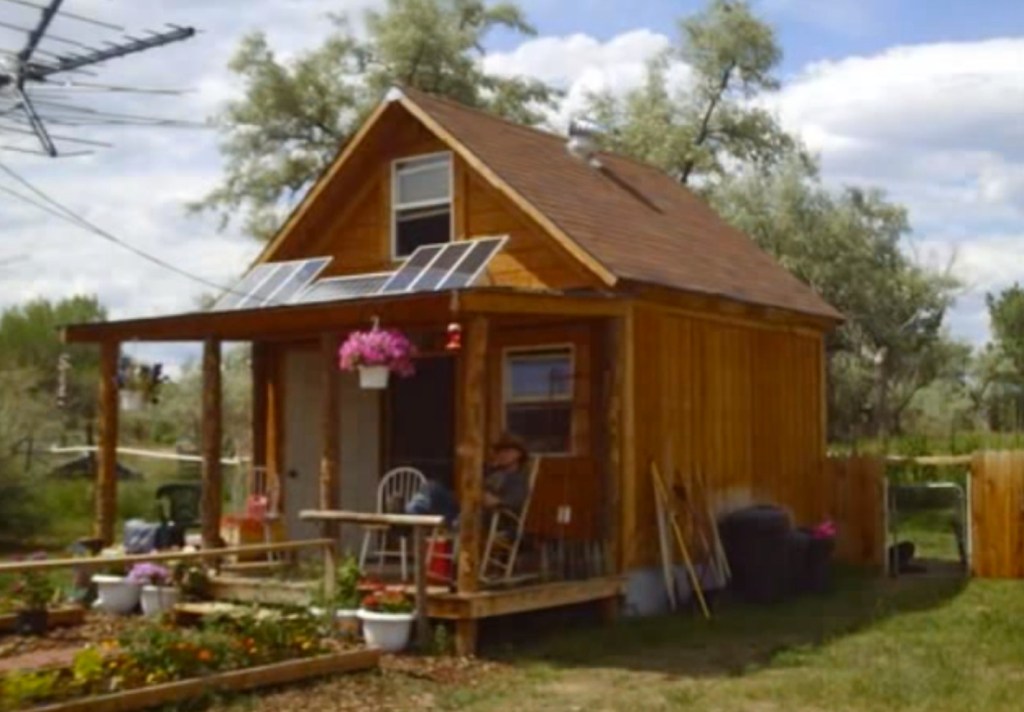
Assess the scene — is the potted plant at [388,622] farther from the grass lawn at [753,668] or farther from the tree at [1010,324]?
the tree at [1010,324]

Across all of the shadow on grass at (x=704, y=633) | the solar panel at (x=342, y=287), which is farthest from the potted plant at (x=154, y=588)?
the solar panel at (x=342, y=287)

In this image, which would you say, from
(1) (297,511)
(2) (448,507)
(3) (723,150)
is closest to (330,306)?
(2) (448,507)

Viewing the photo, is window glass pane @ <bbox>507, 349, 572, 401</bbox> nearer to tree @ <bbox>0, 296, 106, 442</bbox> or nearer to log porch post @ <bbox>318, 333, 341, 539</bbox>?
log porch post @ <bbox>318, 333, 341, 539</bbox>

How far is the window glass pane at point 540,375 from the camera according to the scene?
45.8ft

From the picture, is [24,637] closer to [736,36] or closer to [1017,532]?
[1017,532]

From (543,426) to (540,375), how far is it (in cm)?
53

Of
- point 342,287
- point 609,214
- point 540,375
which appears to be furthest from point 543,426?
point 342,287

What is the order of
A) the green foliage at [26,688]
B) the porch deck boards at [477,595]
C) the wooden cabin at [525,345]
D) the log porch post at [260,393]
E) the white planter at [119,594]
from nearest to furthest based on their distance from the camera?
the green foliage at [26,688] → the porch deck boards at [477,595] → the wooden cabin at [525,345] → the white planter at [119,594] → the log porch post at [260,393]

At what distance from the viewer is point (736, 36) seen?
30812 mm

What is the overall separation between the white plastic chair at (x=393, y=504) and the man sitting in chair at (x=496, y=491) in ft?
0.80

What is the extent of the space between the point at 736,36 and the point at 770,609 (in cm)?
1978

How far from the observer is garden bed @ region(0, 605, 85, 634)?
11.8 meters

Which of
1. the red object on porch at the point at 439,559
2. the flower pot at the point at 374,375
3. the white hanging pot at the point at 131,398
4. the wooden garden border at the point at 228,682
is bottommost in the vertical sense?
the wooden garden border at the point at 228,682

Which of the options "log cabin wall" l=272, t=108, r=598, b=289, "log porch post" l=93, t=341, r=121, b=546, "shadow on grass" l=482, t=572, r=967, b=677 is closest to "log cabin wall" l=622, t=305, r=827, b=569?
"shadow on grass" l=482, t=572, r=967, b=677
